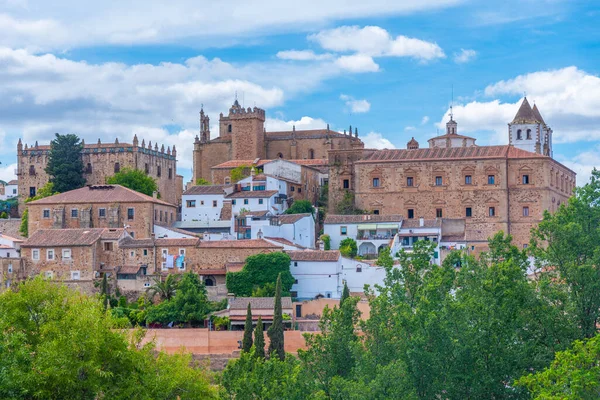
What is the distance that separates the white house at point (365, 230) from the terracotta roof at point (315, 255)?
5.41m

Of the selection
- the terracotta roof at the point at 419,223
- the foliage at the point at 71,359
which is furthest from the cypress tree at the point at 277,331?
the terracotta roof at the point at 419,223

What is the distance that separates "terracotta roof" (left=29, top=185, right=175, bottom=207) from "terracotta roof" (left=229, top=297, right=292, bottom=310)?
13542 mm

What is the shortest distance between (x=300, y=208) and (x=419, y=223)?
7.41 metres

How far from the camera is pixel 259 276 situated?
53688 mm

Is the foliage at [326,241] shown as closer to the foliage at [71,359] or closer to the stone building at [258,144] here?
the stone building at [258,144]

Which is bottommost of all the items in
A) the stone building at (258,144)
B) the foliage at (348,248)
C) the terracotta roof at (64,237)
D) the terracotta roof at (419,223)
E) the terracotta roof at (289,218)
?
the foliage at (348,248)

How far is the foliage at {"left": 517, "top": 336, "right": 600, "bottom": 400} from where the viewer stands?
80.7 feet

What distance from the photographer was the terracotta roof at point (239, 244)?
182ft

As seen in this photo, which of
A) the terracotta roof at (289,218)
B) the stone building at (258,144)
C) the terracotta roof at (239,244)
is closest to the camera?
the terracotta roof at (239,244)

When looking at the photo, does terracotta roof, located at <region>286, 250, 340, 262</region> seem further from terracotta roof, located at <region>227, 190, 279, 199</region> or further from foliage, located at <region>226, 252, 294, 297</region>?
terracotta roof, located at <region>227, 190, 279, 199</region>

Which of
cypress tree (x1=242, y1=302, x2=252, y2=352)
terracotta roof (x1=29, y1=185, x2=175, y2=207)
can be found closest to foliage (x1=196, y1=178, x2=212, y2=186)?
terracotta roof (x1=29, y1=185, x2=175, y2=207)

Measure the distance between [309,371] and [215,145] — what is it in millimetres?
51400

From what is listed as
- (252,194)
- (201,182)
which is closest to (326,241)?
(252,194)

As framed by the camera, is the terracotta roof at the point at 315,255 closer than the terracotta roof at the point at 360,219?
Yes
